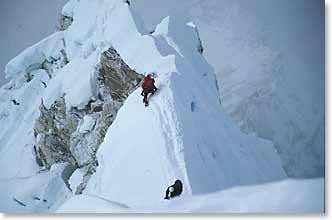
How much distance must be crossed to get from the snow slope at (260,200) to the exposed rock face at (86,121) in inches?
19.0

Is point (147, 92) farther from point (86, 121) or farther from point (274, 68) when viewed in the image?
point (274, 68)

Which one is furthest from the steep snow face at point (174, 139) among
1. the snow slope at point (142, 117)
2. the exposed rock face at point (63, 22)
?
the exposed rock face at point (63, 22)

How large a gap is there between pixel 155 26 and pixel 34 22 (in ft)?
2.35

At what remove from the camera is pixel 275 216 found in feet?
8.31

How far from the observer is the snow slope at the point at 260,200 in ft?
8.21

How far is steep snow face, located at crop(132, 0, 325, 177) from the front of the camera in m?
2.55

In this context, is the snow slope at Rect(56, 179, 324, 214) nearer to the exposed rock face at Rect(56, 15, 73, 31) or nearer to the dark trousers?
the dark trousers

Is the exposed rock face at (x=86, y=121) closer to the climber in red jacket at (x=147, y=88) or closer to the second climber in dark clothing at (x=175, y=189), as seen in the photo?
the climber in red jacket at (x=147, y=88)

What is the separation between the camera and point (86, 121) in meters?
2.93

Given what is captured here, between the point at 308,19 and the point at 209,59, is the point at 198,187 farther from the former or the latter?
the point at 308,19

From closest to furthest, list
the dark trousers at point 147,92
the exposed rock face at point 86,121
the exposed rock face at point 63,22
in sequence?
1. the dark trousers at point 147,92
2. the exposed rock face at point 86,121
3. the exposed rock face at point 63,22

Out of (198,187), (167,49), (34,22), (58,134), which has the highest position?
(34,22)

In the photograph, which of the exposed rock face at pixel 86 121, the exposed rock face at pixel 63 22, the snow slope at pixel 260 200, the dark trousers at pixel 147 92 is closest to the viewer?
the snow slope at pixel 260 200

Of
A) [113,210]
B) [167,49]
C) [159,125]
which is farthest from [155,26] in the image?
[113,210]
